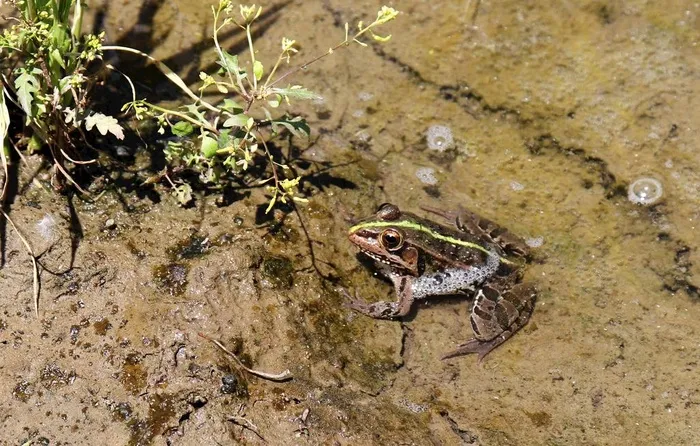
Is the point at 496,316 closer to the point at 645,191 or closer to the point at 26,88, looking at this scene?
the point at 645,191

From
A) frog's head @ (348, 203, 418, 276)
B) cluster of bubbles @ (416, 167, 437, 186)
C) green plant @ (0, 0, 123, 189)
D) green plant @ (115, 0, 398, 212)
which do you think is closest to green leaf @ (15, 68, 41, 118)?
green plant @ (0, 0, 123, 189)

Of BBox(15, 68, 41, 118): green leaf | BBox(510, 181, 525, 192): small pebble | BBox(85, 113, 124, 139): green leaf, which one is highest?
Result: BBox(15, 68, 41, 118): green leaf

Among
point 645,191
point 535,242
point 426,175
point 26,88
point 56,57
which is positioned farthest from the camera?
point 426,175

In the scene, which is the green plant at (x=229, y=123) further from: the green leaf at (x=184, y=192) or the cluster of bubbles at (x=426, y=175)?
the cluster of bubbles at (x=426, y=175)

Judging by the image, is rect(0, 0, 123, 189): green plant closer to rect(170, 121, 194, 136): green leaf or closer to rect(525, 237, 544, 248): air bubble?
rect(170, 121, 194, 136): green leaf

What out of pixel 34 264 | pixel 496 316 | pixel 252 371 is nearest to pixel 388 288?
pixel 496 316

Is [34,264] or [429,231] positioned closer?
[34,264]

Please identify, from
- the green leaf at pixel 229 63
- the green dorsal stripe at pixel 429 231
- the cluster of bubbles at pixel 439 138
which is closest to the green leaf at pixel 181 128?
the green leaf at pixel 229 63
